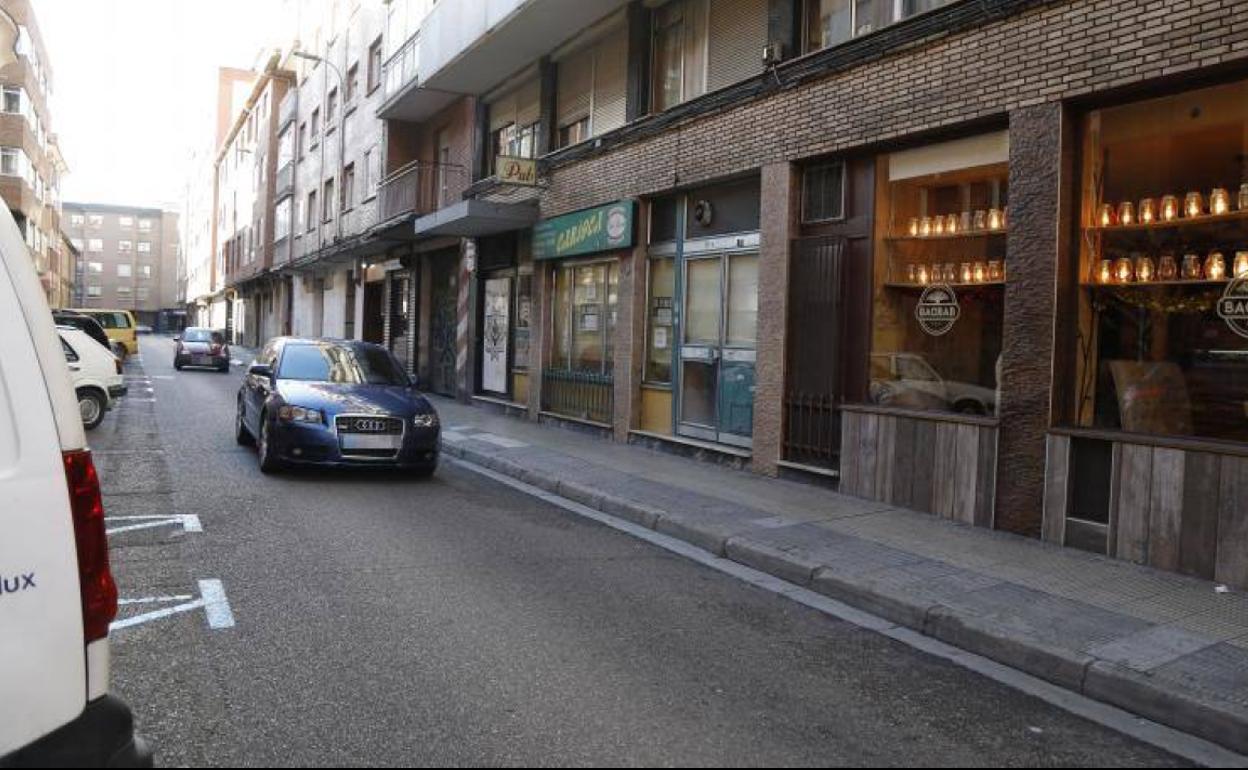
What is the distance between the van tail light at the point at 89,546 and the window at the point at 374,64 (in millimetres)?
25805

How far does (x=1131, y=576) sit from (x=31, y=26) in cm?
5141

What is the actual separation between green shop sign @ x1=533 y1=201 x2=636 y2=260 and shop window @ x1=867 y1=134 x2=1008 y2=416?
184 inches

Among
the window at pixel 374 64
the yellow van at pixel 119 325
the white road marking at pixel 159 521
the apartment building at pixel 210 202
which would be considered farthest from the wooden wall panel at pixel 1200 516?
the apartment building at pixel 210 202

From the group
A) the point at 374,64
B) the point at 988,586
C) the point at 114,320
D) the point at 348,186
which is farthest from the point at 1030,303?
the point at 114,320

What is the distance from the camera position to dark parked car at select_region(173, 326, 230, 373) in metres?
30.8

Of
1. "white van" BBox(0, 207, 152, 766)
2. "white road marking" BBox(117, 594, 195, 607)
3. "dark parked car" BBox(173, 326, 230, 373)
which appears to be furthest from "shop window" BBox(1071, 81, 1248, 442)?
"dark parked car" BBox(173, 326, 230, 373)

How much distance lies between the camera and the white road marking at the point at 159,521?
7414mm

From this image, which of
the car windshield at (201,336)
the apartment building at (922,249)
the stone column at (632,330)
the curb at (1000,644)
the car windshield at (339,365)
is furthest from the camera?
the car windshield at (201,336)

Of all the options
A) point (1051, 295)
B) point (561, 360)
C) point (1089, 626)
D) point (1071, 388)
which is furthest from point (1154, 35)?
point (561, 360)

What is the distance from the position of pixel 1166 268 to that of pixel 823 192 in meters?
3.78

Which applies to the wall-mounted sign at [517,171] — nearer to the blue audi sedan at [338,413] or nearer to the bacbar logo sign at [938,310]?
the blue audi sedan at [338,413]

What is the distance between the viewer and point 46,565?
7.47 ft

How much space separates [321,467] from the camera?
10.7 metres

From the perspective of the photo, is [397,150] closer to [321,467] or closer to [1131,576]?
[321,467]
